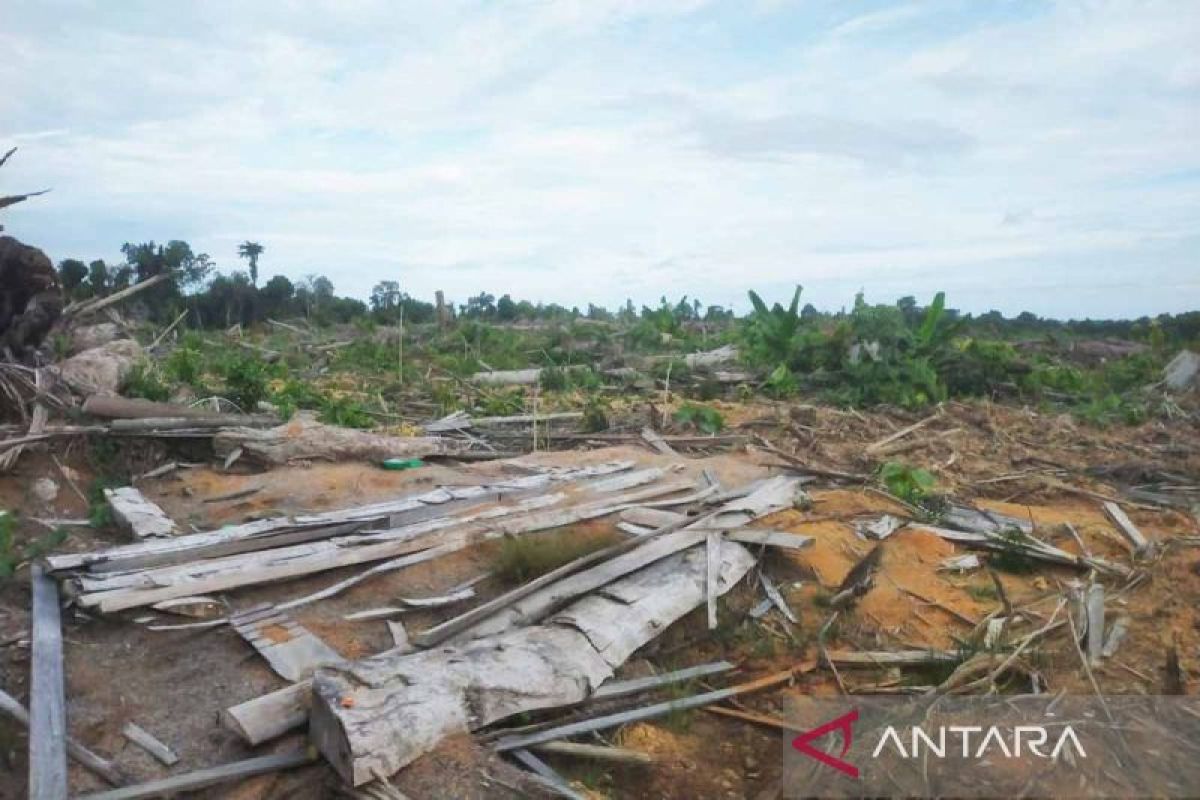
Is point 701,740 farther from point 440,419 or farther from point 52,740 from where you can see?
point 440,419

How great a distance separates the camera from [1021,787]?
11.4 ft

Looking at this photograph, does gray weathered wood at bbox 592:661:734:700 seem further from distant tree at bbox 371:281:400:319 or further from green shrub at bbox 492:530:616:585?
distant tree at bbox 371:281:400:319

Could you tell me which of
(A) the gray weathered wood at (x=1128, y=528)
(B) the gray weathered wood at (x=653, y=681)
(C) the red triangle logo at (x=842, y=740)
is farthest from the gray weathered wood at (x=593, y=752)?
(A) the gray weathered wood at (x=1128, y=528)

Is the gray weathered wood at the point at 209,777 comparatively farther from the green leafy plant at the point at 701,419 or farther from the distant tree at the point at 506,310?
the distant tree at the point at 506,310

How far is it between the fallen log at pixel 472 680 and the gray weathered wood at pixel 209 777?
0.38ft

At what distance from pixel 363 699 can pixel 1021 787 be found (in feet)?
8.05

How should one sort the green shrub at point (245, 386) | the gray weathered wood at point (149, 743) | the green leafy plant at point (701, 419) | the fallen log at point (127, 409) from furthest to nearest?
the green leafy plant at point (701, 419) → the green shrub at point (245, 386) → the fallen log at point (127, 409) → the gray weathered wood at point (149, 743)

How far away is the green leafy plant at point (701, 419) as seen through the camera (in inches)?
375

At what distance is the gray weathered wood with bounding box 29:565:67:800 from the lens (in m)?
3.33

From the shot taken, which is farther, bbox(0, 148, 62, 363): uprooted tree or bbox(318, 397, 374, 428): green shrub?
bbox(318, 397, 374, 428): green shrub

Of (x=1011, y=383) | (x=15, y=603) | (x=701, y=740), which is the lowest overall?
(x=701, y=740)

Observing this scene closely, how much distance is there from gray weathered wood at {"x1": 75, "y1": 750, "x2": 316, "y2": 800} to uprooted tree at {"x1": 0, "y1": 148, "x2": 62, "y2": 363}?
5.73m

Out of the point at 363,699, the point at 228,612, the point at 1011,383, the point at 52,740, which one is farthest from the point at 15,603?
the point at 1011,383

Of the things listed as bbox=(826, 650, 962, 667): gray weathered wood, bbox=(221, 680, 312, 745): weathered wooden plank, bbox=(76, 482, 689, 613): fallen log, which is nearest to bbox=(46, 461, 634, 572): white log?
bbox=(76, 482, 689, 613): fallen log
